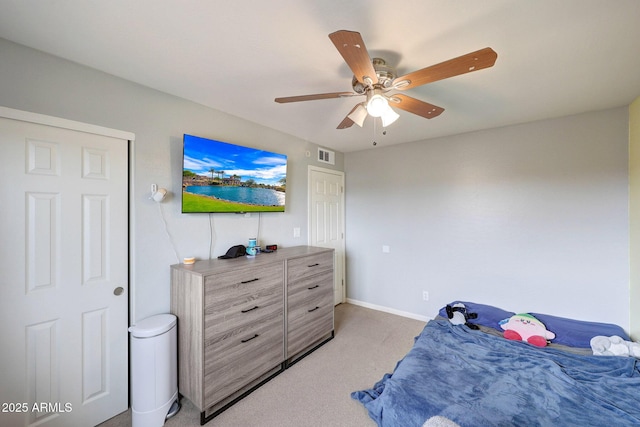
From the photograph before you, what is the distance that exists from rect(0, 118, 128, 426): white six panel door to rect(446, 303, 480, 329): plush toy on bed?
2959mm

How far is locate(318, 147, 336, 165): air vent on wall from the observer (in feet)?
12.2

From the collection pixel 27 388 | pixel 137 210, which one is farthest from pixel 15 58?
pixel 27 388

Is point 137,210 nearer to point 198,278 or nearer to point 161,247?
point 161,247

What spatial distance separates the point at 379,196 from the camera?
12.7ft

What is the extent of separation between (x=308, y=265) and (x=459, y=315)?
1.66 metres

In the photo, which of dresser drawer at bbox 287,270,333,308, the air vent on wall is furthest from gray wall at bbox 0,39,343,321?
the air vent on wall

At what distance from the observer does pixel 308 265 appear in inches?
105

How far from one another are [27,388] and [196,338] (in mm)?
948

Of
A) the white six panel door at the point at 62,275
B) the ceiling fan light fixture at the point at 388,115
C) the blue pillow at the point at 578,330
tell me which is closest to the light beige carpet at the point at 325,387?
Result: the white six panel door at the point at 62,275

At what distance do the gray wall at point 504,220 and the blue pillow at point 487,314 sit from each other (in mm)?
196

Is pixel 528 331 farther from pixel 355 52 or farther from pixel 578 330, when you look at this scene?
pixel 355 52

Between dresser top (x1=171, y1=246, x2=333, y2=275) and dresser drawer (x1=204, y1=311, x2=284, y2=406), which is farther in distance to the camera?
dresser top (x1=171, y1=246, x2=333, y2=275)

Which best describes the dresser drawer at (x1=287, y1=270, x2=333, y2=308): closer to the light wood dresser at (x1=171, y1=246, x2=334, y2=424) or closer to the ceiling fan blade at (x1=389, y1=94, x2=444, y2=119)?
the light wood dresser at (x1=171, y1=246, x2=334, y2=424)

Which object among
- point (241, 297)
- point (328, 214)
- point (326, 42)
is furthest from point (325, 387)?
point (326, 42)
